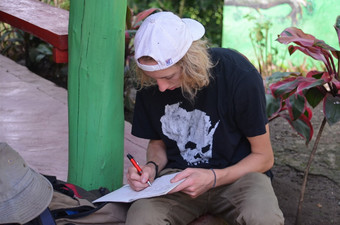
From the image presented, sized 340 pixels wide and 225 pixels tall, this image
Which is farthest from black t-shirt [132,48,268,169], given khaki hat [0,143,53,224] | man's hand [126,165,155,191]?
khaki hat [0,143,53,224]

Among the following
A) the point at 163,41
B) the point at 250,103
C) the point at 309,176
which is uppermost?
the point at 163,41

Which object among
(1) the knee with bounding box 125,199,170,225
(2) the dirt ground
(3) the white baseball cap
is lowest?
(2) the dirt ground

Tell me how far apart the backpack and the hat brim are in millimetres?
92

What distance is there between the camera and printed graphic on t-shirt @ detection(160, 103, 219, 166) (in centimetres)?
250

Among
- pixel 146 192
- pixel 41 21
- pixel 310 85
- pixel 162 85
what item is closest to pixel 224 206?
pixel 146 192

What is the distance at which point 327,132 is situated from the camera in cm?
431

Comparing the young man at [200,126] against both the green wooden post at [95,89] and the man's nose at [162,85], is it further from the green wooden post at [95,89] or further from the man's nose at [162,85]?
the green wooden post at [95,89]

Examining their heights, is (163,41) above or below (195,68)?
above

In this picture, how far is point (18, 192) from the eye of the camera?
202 centimetres

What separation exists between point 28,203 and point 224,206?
87 centimetres

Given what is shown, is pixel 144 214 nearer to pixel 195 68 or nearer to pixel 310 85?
pixel 195 68

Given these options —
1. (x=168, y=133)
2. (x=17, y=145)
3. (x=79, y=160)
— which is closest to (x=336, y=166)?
(x=168, y=133)

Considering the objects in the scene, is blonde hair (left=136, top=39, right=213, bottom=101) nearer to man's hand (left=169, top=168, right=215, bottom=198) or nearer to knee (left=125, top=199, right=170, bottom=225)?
man's hand (left=169, top=168, right=215, bottom=198)

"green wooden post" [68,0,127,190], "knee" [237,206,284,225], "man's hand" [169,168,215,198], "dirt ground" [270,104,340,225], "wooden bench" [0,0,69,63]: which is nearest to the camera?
"knee" [237,206,284,225]
